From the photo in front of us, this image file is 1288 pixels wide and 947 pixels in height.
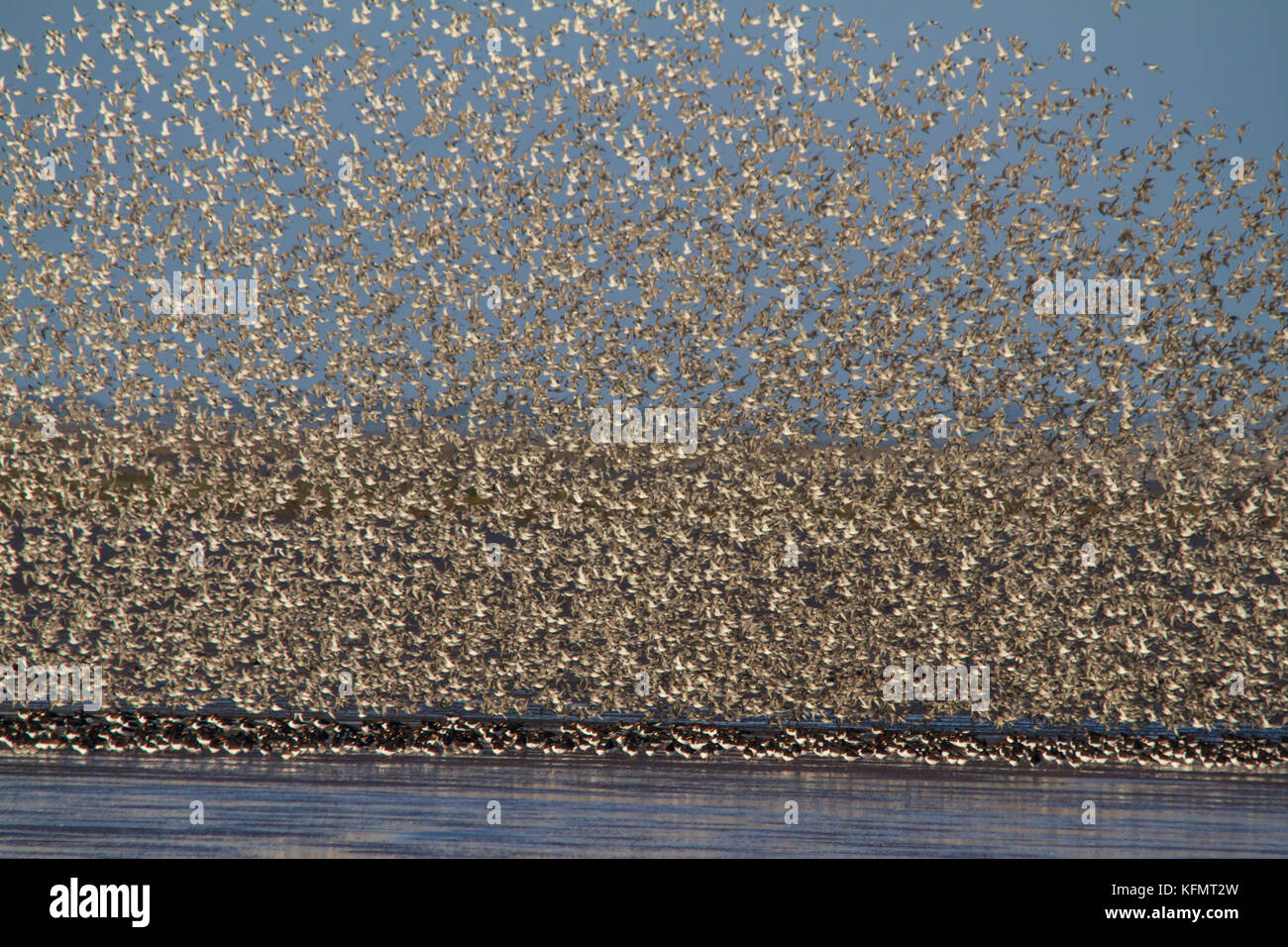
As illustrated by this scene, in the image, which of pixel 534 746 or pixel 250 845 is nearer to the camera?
pixel 250 845

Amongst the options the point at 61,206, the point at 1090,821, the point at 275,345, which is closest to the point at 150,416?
the point at 275,345

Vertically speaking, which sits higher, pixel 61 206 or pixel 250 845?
pixel 61 206

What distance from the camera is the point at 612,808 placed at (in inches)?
282

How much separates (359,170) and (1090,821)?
7429mm

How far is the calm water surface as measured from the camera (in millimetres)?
6203

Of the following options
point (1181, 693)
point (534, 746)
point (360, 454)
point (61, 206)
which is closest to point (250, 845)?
point (534, 746)

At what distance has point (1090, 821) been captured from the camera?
23.4ft

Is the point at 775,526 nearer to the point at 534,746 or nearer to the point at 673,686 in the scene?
the point at 673,686

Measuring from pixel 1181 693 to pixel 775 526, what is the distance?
13.2 ft

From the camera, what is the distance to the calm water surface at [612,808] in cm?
620

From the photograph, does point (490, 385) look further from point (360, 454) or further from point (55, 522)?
point (55, 522)

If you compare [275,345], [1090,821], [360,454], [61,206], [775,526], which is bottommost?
[1090,821]
